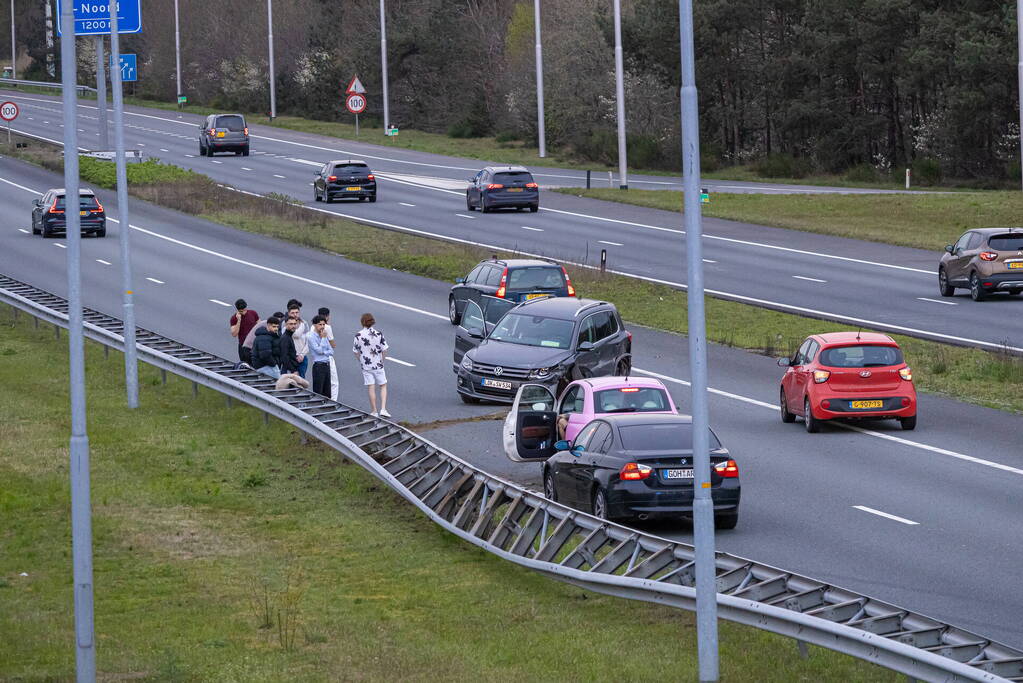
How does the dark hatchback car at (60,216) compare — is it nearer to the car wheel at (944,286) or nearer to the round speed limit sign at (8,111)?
the round speed limit sign at (8,111)

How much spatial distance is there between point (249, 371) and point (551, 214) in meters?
31.5

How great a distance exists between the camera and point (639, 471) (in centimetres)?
1708

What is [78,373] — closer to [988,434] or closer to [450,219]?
[988,434]

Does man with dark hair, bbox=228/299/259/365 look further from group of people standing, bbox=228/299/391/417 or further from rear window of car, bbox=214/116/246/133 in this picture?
rear window of car, bbox=214/116/246/133

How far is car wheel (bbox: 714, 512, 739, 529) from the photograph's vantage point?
17.2 metres

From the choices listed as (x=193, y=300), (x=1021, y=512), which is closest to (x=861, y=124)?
(x=193, y=300)

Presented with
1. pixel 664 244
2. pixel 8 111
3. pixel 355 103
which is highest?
pixel 355 103

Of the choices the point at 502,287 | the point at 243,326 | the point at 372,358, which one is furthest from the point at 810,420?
the point at 502,287

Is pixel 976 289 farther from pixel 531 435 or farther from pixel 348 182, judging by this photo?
pixel 348 182

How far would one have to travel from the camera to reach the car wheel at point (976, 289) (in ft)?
123

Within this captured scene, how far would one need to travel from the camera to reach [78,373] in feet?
40.5

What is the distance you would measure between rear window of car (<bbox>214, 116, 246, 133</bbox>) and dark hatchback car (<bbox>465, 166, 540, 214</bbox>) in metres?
23.9

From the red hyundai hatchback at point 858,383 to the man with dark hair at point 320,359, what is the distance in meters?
7.50

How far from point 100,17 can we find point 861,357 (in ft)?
44.7
